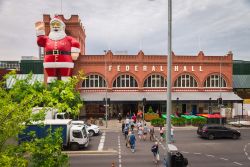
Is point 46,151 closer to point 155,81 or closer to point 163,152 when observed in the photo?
point 163,152

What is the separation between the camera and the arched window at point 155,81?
53719 mm

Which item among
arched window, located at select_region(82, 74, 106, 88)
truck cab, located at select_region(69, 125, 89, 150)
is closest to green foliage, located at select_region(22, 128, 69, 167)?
truck cab, located at select_region(69, 125, 89, 150)

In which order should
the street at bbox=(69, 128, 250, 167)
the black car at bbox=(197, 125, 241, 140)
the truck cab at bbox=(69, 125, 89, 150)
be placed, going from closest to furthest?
1. the street at bbox=(69, 128, 250, 167)
2. the truck cab at bbox=(69, 125, 89, 150)
3. the black car at bbox=(197, 125, 241, 140)

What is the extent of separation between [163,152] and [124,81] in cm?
2734

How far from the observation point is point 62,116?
124ft

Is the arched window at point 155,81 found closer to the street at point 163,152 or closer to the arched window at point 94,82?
the arched window at point 94,82

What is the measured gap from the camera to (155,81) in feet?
176

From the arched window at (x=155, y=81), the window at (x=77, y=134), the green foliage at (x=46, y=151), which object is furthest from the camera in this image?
the arched window at (x=155, y=81)

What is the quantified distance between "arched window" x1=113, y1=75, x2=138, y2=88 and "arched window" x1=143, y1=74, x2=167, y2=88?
200cm

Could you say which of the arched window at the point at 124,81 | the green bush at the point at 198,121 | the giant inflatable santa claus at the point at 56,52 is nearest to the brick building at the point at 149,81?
the arched window at the point at 124,81

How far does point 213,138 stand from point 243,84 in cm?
3179

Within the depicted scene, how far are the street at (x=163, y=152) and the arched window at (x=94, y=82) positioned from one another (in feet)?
61.1

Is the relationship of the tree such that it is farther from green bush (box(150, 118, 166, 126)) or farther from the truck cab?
green bush (box(150, 118, 166, 126))

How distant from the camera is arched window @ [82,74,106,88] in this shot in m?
52.6
